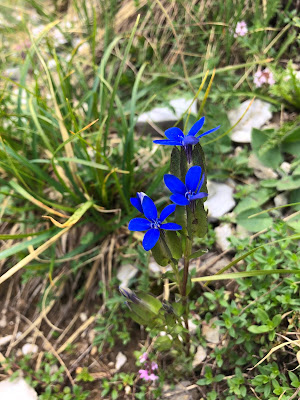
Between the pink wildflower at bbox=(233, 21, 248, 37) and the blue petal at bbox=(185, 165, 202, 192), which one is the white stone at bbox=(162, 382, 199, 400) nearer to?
the blue petal at bbox=(185, 165, 202, 192)

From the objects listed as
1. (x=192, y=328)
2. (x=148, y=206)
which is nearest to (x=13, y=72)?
(x=192, y=328)

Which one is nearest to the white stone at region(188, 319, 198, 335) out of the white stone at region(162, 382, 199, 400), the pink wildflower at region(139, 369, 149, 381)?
the white stone at region(162, 382, 199, 400)

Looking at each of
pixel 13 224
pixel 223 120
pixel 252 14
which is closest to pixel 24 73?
pixel 13 224

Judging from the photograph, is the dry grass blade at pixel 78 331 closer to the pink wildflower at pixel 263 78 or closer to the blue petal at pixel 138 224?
the blue petal at pixel 138 224

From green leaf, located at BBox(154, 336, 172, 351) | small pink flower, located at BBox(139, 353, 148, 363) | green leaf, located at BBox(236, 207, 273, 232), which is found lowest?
small pink flower, located at BBox(139, 353, 148, 363)

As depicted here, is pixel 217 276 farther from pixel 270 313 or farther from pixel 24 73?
pixel 24 73

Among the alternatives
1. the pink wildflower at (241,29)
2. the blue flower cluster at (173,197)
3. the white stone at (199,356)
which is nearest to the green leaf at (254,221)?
the white stone at (199,356)
